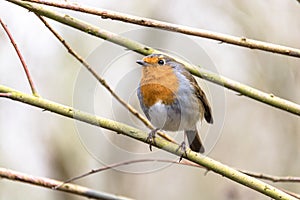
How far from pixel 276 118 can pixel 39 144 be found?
2.40 m

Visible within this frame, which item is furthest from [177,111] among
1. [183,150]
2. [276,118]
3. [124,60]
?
[276,118]

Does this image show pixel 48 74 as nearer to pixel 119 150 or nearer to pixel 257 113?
pixel 119 150

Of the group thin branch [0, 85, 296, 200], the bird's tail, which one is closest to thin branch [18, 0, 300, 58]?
thin branch [0, 85, 296, 200]

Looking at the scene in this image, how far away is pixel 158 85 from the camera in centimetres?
266

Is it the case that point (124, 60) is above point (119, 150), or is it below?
above

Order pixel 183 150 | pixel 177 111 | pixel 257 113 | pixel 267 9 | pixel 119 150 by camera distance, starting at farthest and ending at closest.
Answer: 1. pixel 257 113
2. pixel 119 150
3. pixel 267 9
4. pixel 177 111
5. pixel 183 150

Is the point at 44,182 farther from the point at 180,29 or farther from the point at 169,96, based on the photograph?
the point at 169,96

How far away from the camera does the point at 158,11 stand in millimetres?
5129

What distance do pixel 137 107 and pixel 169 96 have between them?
5.87 feet

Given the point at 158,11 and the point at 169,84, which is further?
the point at 158,11

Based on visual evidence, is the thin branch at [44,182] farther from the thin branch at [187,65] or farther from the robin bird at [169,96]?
the robin bird at [169,96]

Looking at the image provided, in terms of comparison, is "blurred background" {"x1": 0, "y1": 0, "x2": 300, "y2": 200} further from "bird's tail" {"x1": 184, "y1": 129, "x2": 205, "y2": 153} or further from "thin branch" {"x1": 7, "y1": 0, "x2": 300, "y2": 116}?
"thin branch" {"x1": 7, "y1": 0, "x2": 300, "y2": 116}

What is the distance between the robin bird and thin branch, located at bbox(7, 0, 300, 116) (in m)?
0.64

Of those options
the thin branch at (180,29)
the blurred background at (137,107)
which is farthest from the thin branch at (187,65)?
the blurred background at (137,107)
